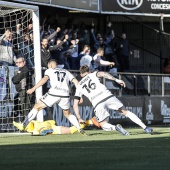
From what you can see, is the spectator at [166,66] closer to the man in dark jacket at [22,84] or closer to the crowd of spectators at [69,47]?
the crowd of spectators at [69,47]

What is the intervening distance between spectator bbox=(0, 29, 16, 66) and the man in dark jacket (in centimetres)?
71

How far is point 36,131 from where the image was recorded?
18.6 m

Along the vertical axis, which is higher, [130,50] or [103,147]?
[130,50]

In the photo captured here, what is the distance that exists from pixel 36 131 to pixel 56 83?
148cm

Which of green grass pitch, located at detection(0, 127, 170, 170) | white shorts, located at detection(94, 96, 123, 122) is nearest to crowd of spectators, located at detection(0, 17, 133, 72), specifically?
white shorts, located at detection(94, 96, 123, 122)

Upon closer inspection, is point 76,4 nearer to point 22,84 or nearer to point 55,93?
point 22,84

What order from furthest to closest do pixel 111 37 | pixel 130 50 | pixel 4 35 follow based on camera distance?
pixel 130 50
pixel 111 37
pixel 4 35

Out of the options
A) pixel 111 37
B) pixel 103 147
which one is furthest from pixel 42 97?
pixel 111 37

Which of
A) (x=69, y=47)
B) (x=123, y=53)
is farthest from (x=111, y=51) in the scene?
(x=69, y=47)

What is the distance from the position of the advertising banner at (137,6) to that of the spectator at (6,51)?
802 cm

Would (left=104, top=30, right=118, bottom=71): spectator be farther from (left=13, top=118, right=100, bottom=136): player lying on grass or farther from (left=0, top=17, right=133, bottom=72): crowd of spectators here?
(left=13, top=118, right=100, bottom=136): player lying on grass

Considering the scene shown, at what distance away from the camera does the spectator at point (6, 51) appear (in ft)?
70.9

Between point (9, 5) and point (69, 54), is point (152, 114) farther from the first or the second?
point (9, 5)

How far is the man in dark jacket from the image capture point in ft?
69.4
